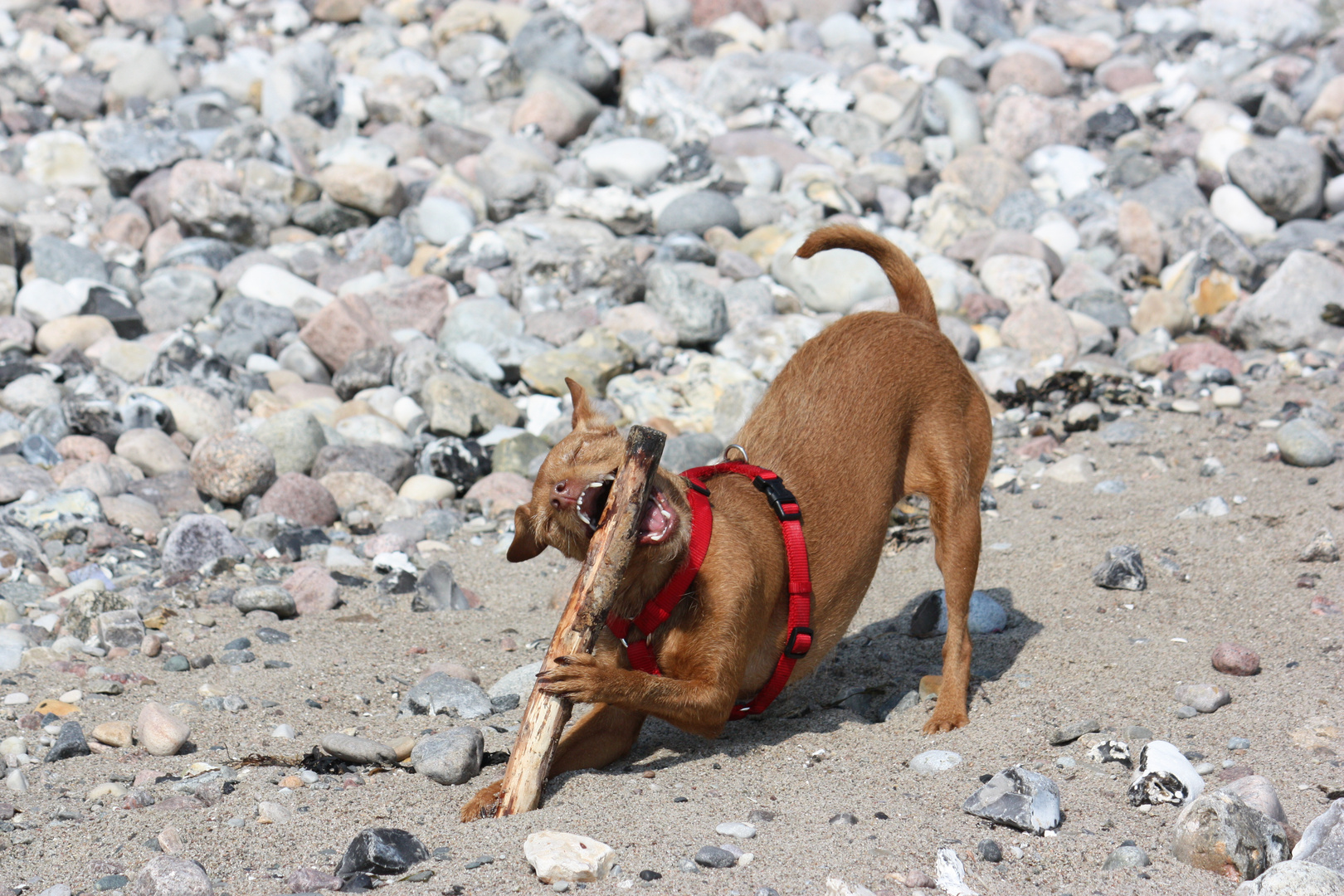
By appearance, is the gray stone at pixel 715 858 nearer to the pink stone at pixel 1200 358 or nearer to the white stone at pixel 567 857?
the white stone at pixel 567 857

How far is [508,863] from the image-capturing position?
10.1 ft

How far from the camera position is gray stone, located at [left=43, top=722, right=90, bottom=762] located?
389cm

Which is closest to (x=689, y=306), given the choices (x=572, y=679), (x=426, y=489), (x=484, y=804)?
(x=426, y=489)

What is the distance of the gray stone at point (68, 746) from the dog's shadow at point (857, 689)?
1617 mm

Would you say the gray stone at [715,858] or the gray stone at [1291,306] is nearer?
the gray stone at [715,858]

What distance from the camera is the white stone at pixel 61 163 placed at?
1198cm

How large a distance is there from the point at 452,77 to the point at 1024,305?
9.05 m

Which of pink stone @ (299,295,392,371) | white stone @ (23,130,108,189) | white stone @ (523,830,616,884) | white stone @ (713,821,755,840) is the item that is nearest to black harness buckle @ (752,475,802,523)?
white stone @ (713,821,755,840)

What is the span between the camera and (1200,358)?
8648 mm

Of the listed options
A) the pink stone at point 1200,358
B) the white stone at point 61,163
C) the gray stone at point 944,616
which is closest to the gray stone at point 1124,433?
the pink stone at point 1200,358

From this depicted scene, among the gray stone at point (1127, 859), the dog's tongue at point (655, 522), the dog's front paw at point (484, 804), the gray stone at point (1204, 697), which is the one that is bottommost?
the gray stone at point (1204, 697)

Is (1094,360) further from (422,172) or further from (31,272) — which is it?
(31,272)

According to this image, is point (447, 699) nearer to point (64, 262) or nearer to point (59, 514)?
point (59, 514)

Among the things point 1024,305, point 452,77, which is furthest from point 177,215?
point 1024,305
